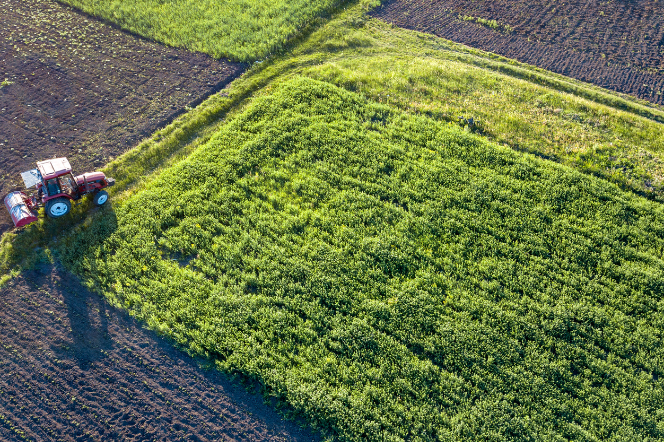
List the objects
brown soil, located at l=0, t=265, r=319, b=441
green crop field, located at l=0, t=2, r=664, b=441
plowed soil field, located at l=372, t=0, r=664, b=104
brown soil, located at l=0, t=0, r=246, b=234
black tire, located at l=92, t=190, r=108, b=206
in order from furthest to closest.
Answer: plowed soil field, located at l=372, t=0, r=664, b=104 < brown soil, located at l=0, t=0, r=246, b=234 < black tire, located at l=92, t=190, r=108, b=206 < green crop field, located at l=0, t=2, r=664, b=441 < brown soil, located at l=0, t=265, r=319, b=441

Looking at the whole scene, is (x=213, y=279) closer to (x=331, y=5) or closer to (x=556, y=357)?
(x=556, y=357)

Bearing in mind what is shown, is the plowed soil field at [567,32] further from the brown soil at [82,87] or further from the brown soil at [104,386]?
the brown soil at [104,386]

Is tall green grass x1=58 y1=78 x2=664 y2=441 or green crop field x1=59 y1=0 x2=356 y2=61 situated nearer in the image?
tall green grass x1=58 y1=78 x2=664 y2=441

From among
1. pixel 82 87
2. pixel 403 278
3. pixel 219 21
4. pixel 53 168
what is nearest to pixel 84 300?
pixel 53 168

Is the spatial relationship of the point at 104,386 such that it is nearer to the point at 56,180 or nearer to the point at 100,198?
the point at 100,198

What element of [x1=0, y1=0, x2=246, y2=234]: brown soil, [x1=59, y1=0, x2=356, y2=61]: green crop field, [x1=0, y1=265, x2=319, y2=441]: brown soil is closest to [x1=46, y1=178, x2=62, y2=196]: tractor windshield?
[x1=0, y1=0, x2=246, y2=234]: brown soil

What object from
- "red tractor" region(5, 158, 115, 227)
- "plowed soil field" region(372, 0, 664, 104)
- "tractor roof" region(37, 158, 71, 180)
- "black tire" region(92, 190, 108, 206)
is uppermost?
"plowed soil field" region(372, 0, 664, 104)

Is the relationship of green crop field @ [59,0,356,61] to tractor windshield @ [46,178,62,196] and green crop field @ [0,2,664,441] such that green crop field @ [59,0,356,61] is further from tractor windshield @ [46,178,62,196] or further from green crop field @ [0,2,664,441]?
tractor windshield @ [46,178,62,196]
